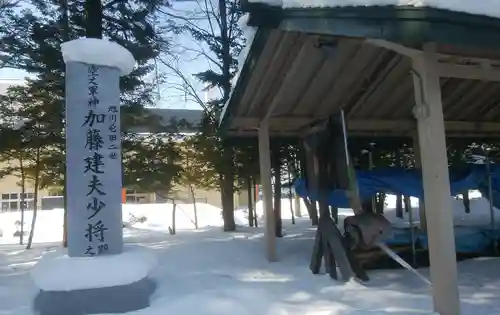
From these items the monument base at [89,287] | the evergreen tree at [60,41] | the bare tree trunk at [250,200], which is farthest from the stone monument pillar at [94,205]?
the bare tree trunk at [250,200]

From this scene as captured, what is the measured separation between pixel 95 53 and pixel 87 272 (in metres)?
2.62

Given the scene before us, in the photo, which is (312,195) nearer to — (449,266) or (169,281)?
(169,281)

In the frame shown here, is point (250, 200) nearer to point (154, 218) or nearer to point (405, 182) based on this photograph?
point (154, 218)

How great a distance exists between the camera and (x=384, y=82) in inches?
274

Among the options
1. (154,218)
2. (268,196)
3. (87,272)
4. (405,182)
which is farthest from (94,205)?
(154,218)

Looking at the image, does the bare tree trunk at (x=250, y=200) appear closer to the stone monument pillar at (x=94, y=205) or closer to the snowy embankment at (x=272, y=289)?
the snowy embankment at (x=272, y=289)

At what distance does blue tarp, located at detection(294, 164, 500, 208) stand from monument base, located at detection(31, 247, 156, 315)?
10.0ft

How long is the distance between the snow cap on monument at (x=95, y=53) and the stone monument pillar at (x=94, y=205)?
1cm

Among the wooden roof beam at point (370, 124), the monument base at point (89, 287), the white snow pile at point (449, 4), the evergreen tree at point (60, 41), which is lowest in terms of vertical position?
the monument base at point (89, 287)

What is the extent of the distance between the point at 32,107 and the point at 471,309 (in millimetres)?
10020

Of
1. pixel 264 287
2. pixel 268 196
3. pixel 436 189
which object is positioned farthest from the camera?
pixel 268 196

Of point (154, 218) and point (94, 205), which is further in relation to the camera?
point (154, 218)

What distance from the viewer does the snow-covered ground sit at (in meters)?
4.62

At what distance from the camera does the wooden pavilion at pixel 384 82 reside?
356cm
